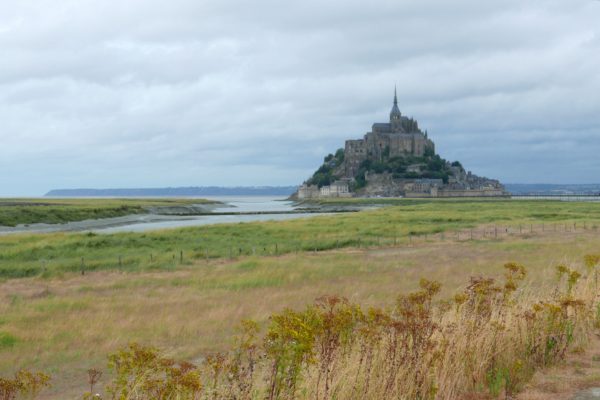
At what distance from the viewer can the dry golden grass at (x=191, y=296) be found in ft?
41.7

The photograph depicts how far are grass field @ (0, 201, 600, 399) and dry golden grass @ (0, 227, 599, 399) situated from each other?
4 centimetres

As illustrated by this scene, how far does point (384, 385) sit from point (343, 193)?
632ft

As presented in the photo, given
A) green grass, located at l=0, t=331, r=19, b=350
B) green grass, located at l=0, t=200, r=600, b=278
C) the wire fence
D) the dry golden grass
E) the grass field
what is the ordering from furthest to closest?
the wire fence < green grass, located at l=0, t=200, r=600, b=278 < green grass, located at l=0, t=331, r=19, b=350 < the grass field < the dry golden grass

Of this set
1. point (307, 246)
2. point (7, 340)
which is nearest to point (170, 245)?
point (307, 246)

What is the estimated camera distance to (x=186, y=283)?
22484 millimetres

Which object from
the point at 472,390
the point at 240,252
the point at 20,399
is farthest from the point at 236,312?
the point at 240,252

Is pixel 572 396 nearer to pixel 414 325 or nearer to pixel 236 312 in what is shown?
pixel 414 325

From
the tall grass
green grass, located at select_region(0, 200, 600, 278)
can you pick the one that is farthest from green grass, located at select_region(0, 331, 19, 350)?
green grass, located at select_region(0, 200, 600, 278)

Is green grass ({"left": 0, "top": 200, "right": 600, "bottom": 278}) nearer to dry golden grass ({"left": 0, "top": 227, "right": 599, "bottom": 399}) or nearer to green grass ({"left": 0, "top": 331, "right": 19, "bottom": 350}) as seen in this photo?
dry golden grass ({"left": 0, "top": 227, "right": 599, "bottom": 399})

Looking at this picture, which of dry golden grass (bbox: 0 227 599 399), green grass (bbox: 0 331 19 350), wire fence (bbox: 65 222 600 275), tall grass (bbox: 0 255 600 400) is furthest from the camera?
wire fence (bbox: 65 222 600 275)

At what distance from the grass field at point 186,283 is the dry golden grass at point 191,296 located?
4 centimetres

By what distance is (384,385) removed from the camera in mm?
6105

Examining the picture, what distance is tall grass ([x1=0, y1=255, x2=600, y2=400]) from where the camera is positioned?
5344 millimetres

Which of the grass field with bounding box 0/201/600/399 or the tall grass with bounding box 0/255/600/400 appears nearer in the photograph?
the tall grass with bounding box 0/255/600/400
